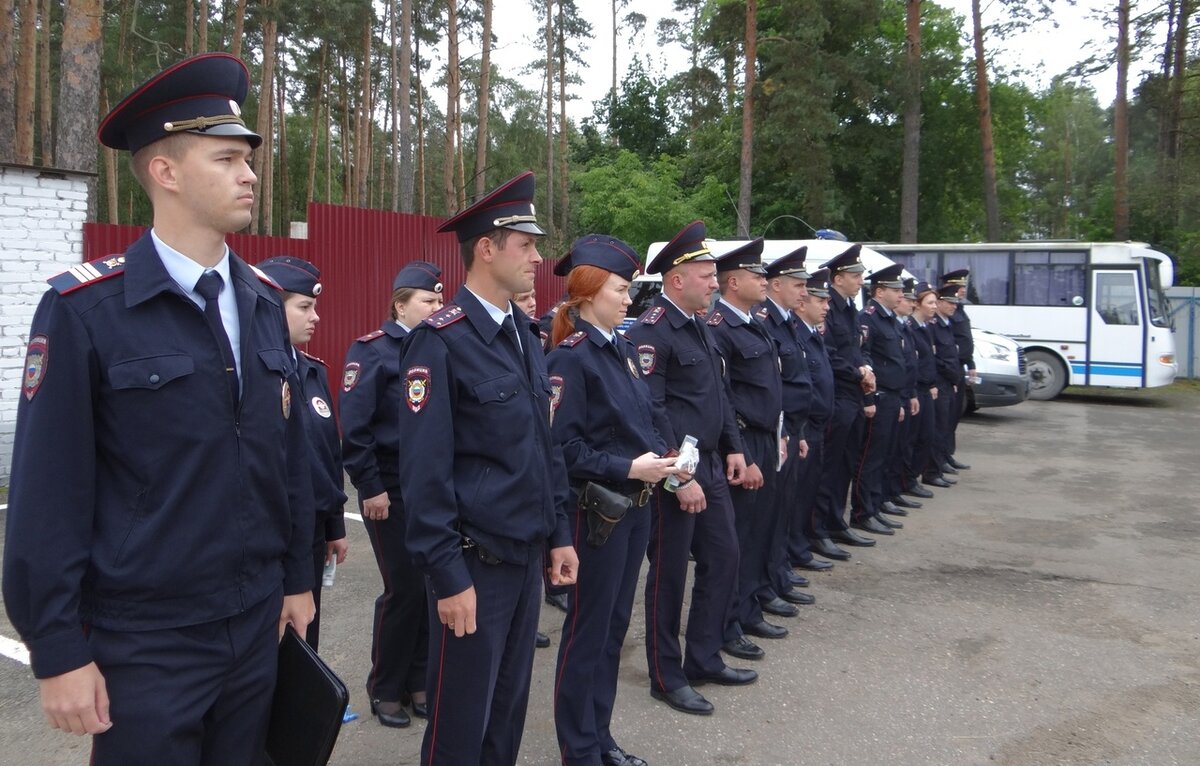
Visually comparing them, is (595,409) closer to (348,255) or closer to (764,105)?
(348,255)

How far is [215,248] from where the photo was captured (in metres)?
1.96

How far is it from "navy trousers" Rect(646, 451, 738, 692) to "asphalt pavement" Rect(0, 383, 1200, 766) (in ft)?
0.62

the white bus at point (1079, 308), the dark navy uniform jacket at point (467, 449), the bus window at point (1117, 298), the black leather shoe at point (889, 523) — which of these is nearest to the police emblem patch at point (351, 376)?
the dark navy uniform jacket at point (467, 449)

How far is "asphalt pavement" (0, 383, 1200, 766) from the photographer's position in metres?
3.58

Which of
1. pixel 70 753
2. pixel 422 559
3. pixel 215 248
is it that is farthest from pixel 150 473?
pixel 70 753

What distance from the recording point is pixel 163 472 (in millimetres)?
1785

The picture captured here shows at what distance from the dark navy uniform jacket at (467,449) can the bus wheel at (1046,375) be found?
638 inches

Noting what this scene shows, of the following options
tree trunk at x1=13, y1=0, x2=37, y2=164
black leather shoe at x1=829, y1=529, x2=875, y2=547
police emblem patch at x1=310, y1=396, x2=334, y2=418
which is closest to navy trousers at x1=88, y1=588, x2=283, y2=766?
police emblem patch at x1=310, y1=396, x2=334, y2=418

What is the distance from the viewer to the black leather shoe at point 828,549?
636cm

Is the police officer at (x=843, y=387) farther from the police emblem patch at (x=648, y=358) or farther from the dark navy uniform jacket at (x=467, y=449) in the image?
the dark navy uniform jacket at (x=467, y=449)

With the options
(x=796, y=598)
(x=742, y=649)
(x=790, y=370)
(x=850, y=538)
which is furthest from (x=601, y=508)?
(x=850, y=538)

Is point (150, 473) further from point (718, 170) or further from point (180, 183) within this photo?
point (718, 170)

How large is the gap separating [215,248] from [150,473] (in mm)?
523

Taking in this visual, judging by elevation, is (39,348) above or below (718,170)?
below
